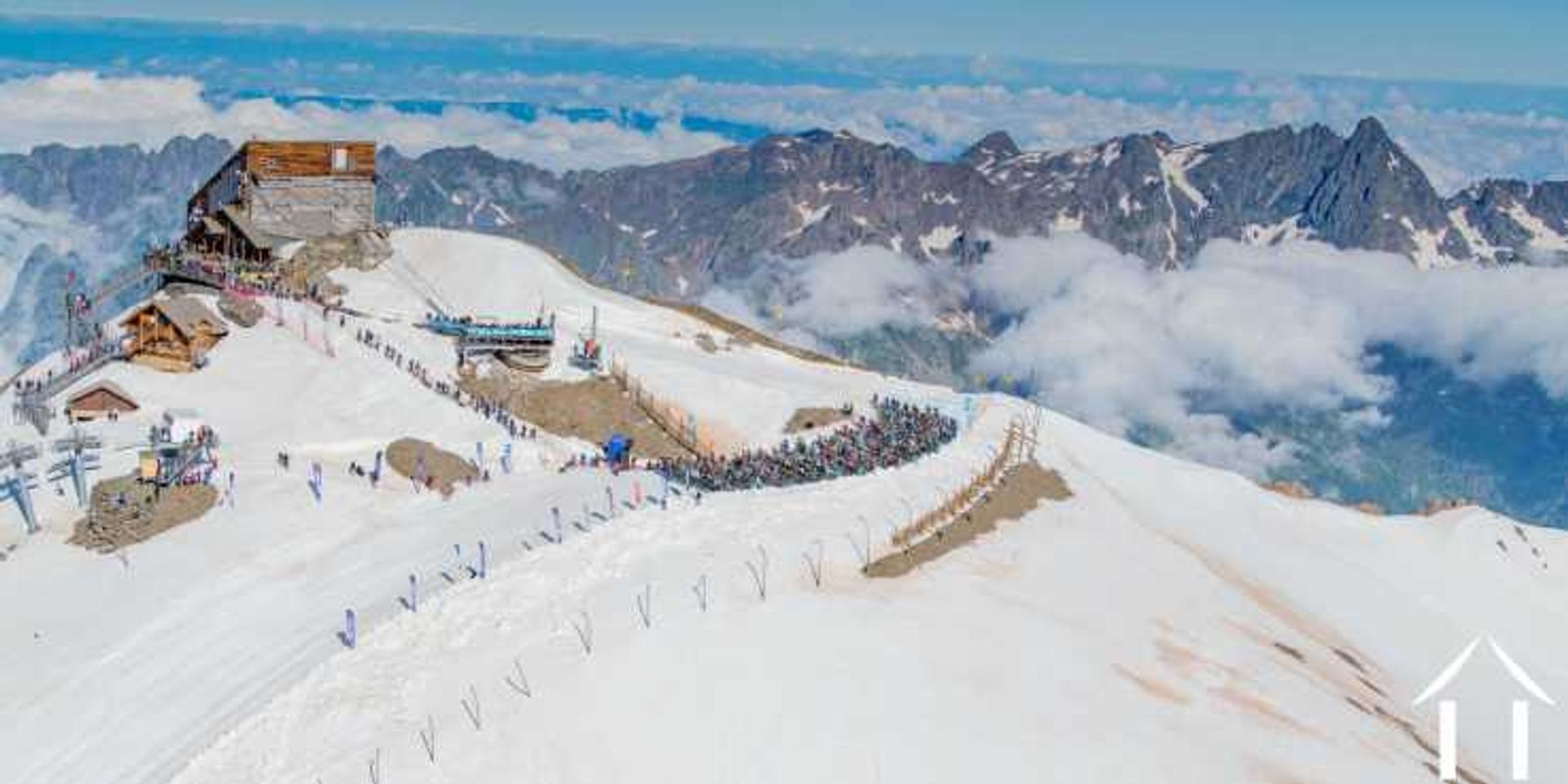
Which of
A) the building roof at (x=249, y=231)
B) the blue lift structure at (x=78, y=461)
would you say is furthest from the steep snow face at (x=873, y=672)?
the building roof at (x=249, y=231)

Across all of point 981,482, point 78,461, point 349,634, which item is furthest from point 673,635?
point 78,461

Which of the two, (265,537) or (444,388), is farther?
(444,388)

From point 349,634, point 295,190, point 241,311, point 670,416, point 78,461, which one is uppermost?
point 295,190

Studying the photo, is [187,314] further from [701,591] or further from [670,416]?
[701,591]

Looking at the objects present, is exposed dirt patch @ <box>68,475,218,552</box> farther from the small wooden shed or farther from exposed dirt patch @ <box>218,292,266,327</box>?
exposed dirt patch @ <box>218,292,266,327</box>

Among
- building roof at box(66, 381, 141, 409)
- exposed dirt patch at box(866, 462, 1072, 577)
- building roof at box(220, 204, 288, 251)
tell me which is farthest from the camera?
building roof at box(220, 204, 288, 251)

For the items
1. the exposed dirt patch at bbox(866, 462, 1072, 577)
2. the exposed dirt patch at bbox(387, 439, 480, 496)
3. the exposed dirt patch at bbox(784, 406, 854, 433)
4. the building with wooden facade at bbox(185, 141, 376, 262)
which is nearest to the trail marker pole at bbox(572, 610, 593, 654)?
the exposed dirt patch at bbox(866, 462, 1072, 577)
